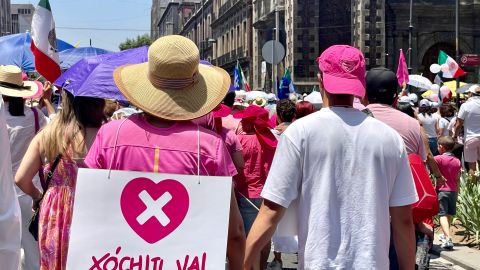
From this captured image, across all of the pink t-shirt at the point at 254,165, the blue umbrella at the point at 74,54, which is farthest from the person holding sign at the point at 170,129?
the blue umbrella at the point at 74,54

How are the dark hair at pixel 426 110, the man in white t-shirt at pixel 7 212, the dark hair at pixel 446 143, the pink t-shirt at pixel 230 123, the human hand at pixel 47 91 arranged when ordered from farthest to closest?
1. the dark hair at pixel 426 110
2. the dark hair at pixel 446 143
3. the pink t-shirt at pixel 230 123
4. the human hand at pixel 47 91
5. the man in white t-shirt at pixel 7 212

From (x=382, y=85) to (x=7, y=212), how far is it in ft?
10.4

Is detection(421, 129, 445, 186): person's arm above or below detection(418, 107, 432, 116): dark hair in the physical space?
above

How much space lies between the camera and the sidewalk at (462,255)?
808 centimetres

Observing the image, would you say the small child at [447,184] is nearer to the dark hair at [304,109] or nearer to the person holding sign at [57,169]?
the dark hair at [304,109]

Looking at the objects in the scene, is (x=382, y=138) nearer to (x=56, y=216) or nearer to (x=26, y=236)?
(x=56, y=216)

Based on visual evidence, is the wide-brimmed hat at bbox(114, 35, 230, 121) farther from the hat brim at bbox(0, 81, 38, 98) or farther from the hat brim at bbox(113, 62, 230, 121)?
the hat brim at bbox(0, 81, 38, 98)

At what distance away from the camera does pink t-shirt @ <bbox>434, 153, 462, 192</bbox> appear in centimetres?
882

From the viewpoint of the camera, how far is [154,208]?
2.93 m

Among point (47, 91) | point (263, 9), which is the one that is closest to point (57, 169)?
point (47, 91)

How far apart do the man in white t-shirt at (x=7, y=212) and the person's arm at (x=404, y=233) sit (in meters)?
1.80

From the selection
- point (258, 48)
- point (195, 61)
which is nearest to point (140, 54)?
point (195, 61)

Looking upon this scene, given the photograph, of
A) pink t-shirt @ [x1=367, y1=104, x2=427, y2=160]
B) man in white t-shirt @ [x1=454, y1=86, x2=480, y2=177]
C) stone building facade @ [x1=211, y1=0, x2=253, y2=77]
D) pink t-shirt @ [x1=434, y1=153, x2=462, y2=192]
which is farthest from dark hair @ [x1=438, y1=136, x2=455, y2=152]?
stone building facade @ [x1=211, y1=0, x2=253, y2=77]

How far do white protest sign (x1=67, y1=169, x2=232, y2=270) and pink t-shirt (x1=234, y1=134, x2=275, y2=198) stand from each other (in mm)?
3939
